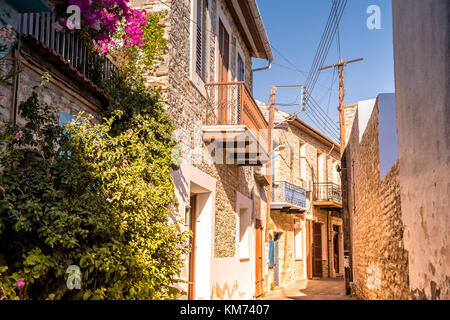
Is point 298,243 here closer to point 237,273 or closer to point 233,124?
point 237,273

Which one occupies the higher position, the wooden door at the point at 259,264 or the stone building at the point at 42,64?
the stone building at the point at 42,64

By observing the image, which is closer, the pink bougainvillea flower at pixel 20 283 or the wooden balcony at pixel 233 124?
the pink bougainvillea flower at pixel 20 283

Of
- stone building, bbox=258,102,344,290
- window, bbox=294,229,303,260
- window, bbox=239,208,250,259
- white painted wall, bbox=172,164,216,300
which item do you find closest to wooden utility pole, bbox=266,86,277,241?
stone building, bbox=258,102,344,290

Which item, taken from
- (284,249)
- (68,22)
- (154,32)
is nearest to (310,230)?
(284,249)

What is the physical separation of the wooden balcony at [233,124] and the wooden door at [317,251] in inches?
519

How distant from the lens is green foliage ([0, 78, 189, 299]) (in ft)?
11.5

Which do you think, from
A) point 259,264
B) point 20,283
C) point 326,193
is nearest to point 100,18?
point 20,283

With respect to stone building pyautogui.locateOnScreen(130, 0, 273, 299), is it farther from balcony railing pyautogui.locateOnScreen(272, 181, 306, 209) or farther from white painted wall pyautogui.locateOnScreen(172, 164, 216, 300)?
balcony railing pyautogui.locateOnScreen(272, 181, 306, 209)

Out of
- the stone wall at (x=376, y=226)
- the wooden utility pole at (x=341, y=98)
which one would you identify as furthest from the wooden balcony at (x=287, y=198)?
the stone wall at (x=376, y=226)

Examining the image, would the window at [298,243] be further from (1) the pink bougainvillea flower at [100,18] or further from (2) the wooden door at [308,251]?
(1) the pink bougainvillea flower at [100,18]

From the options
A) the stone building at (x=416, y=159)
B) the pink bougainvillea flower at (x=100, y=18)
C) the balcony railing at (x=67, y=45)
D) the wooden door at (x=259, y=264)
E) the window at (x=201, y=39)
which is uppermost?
the window at (x=201, y=39)

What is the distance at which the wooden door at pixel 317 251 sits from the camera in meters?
21.8
